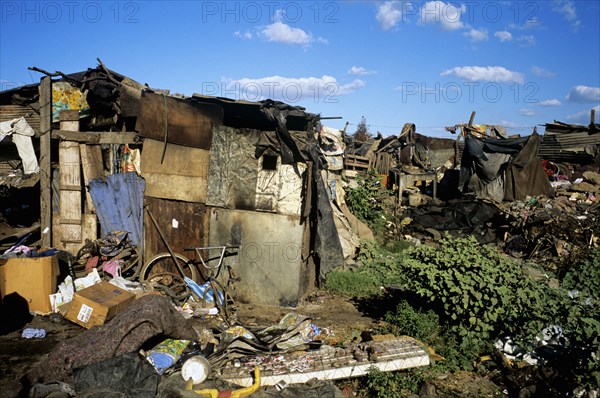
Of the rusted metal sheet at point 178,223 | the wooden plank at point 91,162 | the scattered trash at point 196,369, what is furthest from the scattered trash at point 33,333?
the wooden plank at point 91,162

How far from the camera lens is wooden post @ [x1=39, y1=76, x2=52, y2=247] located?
8648mm

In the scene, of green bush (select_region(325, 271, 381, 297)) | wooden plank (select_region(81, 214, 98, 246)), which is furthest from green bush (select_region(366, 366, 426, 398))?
wooden plank (select_region(81, 214, 98, 246))

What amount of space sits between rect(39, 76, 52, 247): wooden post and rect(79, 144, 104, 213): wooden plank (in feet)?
2.24

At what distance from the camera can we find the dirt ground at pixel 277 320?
533 centimetres

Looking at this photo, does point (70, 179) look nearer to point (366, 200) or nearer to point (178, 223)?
point (178, 223)

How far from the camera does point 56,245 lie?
895 cm

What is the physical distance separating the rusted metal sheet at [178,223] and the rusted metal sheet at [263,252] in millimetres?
238

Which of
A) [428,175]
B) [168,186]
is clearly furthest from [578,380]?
[428,175]

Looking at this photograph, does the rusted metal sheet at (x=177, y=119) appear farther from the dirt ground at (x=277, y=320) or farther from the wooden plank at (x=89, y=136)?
the dirt ground at (x=277, y=320)

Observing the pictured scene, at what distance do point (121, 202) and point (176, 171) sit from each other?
127 centimetres

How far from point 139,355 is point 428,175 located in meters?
15.2

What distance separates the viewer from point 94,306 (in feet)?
21.8

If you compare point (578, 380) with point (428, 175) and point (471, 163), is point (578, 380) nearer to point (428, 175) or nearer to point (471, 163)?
point (471, 163)

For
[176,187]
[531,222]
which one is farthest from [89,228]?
[531,222]
